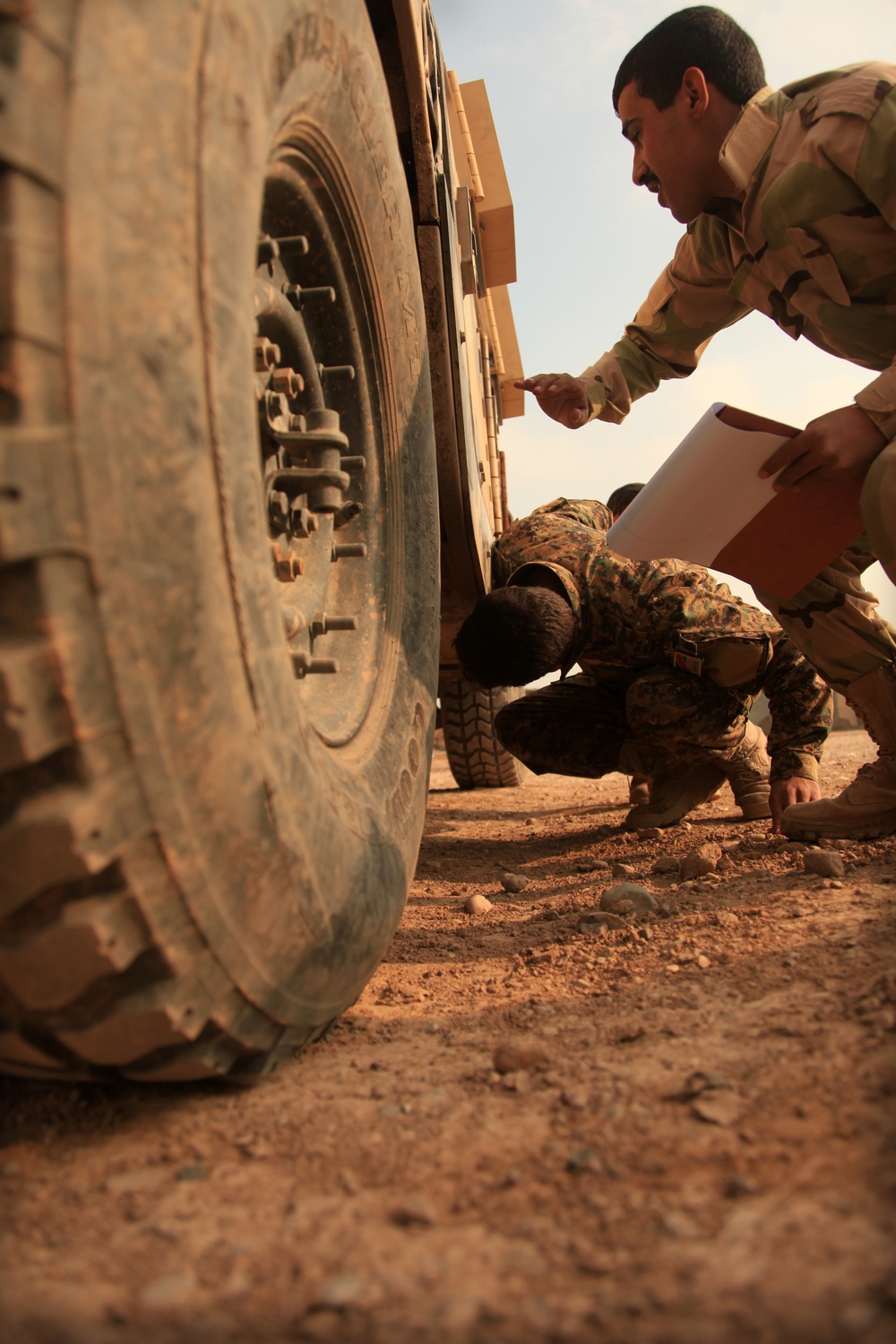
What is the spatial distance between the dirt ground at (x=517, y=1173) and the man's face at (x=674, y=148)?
4.97ft

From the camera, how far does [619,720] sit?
2762mm

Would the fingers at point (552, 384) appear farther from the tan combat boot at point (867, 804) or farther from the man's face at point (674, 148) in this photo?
the tan combat boot at point (867, 804)

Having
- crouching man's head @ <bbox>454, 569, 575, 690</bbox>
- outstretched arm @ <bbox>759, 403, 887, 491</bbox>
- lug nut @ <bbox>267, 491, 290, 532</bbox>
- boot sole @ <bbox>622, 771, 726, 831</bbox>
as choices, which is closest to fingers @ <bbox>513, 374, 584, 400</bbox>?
crouching man's head @ <bbox>454, 569, 575, 690</bbox>

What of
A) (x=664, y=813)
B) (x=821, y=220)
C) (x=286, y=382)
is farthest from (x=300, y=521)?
(x=664, y=813)

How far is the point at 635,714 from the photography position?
245 centimetres

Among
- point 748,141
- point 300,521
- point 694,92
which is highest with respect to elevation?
point 694,92

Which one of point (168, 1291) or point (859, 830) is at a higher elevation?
point (168, 1291)

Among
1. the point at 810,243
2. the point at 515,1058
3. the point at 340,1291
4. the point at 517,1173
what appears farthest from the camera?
the point at 810,243

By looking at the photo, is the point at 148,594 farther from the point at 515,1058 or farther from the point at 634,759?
the point at 634,759

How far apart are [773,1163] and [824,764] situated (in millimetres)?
3321

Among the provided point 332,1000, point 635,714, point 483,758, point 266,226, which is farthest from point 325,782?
point 483,758

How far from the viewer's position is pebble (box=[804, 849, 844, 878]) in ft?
5.00

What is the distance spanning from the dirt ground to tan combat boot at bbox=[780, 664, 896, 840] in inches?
24.5

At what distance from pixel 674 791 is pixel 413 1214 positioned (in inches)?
80.7
